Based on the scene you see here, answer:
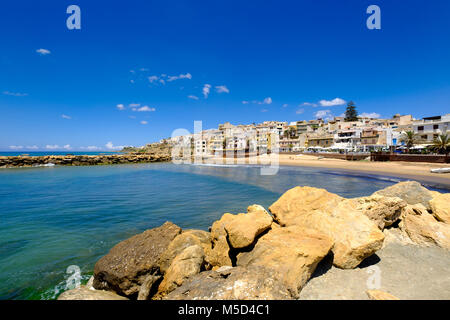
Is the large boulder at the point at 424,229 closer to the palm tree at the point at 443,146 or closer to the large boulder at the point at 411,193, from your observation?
the large boulder at the point at 411,193

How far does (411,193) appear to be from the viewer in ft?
26.9

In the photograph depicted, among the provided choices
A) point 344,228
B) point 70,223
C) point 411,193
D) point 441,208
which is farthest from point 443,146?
point 70,223

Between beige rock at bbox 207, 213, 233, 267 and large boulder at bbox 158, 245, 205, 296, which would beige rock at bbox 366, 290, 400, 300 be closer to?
beige rock at bbox 207, 213, 233, 267

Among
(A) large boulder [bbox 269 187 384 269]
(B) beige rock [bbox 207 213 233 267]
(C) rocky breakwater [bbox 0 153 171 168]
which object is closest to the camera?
(A) large boulder [bbox 269 187 384 269]

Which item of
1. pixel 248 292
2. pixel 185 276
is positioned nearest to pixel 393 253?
pixel 248 292

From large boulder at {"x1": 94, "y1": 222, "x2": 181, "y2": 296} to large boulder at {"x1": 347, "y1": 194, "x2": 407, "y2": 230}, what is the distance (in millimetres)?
5865

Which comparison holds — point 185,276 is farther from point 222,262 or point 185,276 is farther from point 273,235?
point 273,235

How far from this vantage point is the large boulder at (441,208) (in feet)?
19.5

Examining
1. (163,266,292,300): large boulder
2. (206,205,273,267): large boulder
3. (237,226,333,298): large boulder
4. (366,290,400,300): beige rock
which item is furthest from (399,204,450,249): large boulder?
(163,266,292,300): large boulder

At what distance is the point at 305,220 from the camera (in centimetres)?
593

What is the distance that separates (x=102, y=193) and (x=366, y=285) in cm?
1988

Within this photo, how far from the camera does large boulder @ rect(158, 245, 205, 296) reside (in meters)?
4.62

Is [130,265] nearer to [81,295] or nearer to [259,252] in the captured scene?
[81,295]

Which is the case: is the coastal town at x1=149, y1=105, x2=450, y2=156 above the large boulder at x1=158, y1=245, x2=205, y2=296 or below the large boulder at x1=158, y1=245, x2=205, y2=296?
above
